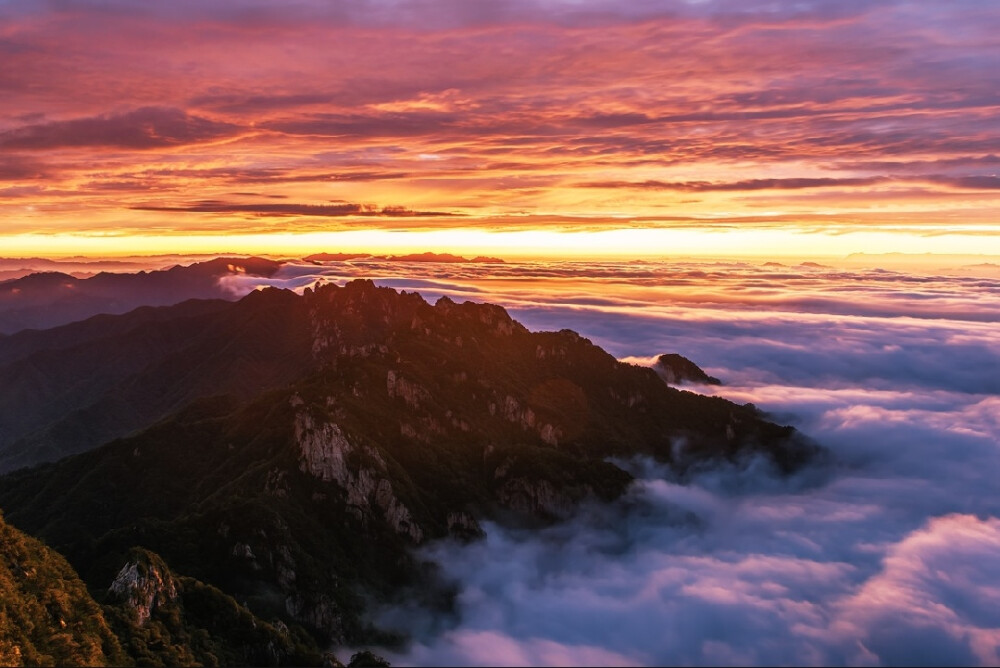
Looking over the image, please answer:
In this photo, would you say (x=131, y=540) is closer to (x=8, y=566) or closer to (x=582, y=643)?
(x=8, y=566)

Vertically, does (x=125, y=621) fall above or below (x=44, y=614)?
below

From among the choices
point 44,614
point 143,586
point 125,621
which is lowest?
point 125,621

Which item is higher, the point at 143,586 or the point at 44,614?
the point at 44,614

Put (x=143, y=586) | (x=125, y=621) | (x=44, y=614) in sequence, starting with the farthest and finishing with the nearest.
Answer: (x=143, y=586) → (x=125, y=621) → (x=44, y=614)

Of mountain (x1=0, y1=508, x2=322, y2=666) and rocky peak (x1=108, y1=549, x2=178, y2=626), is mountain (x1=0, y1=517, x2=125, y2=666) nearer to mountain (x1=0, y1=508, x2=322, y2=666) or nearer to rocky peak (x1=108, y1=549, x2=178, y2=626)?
mountain (x1=0, y1=508, x2=322, y2=666)

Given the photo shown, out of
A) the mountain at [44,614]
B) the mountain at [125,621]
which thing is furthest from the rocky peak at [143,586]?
the mountain at [44,614]

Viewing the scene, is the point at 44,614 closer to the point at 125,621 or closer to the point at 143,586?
the point at 125,621

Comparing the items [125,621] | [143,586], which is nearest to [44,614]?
[125,621]

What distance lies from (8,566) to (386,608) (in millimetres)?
113405

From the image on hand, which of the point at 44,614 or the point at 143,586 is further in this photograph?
the point at 143,586

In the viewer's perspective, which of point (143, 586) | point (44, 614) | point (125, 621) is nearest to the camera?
point (44, 614)

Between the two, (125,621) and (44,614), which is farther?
(125,621)

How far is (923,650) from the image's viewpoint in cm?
19225

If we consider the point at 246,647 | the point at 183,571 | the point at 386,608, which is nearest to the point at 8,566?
the point at 246,647
